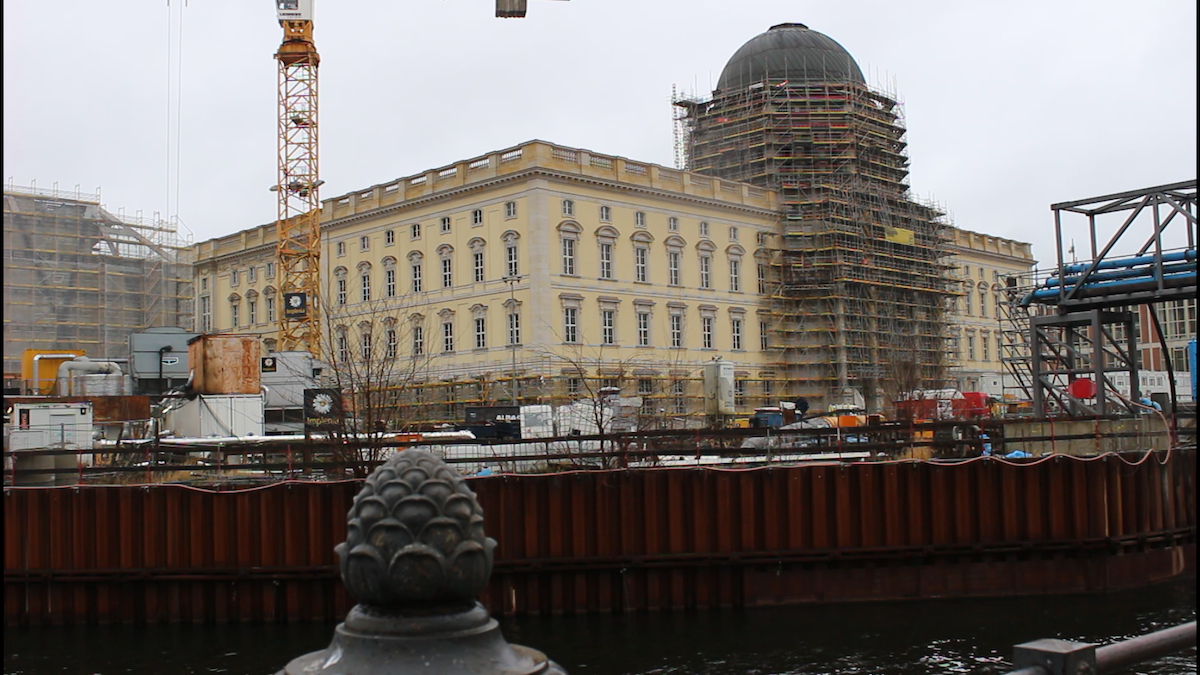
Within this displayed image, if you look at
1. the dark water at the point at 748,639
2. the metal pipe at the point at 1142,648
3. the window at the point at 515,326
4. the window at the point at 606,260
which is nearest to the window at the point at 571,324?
the window at the point at 515,326

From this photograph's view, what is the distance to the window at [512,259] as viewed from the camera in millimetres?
60531

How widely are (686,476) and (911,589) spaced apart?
A: 435 centimetres

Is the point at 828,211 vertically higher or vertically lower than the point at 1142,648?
higher

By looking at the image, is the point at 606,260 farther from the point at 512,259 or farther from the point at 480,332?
the point at 480,332

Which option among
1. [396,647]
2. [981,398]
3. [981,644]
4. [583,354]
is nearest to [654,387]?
[583,354]

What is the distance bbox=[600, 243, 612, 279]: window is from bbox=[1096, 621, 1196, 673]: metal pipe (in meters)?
58.2

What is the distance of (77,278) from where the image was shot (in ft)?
229

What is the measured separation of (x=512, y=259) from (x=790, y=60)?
24.7 meters

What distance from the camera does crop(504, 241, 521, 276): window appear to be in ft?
199

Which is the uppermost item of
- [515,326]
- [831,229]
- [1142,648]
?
[831,229]

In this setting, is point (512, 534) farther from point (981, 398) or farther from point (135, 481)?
point (981, 398)

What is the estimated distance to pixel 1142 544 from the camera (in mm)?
20297

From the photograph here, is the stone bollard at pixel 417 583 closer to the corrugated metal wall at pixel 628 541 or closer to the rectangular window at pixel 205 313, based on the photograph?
the corrugated metal wall at pixel 628 541

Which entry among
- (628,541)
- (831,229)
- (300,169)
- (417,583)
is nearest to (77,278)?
(300,169)
